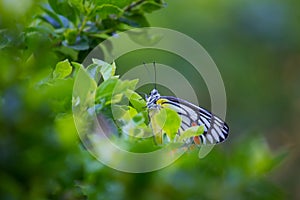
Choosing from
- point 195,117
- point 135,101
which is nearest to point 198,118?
point 195,117

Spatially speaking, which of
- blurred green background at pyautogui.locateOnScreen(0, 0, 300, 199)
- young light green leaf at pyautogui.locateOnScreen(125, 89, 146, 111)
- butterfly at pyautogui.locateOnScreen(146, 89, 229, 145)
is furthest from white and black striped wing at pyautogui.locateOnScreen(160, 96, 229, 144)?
young light green leaf at pyautogui.locateOnScreen(125, 89, 146, 111)

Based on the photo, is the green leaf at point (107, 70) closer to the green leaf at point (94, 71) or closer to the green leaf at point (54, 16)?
the green leaf at point (94, 71)

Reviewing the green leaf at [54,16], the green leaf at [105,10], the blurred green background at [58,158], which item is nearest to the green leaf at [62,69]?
the blurred green background at [58,158]

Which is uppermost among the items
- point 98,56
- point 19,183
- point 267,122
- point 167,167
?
point 267,122

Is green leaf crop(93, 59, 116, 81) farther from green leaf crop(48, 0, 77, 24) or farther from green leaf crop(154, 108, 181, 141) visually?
green leaf crop(48, 0, 77, 24)

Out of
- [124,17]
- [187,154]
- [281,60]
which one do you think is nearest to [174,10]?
[281,60]

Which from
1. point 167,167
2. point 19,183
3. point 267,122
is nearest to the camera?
point 19,183

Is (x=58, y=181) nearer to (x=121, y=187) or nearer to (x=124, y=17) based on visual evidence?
(x=121, y=187)
